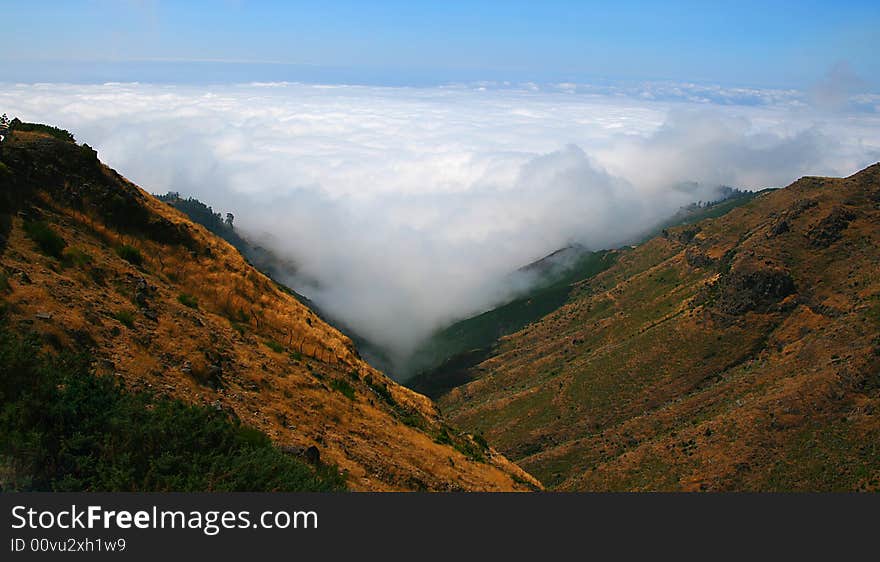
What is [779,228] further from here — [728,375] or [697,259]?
[728,375]

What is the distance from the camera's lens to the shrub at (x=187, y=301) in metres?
21.5

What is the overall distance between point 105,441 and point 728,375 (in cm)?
8218

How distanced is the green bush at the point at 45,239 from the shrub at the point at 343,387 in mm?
11072

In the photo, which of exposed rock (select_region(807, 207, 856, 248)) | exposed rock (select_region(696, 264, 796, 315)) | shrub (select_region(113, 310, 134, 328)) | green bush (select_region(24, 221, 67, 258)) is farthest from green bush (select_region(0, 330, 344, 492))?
exposed rock (select_region(807, 207, 856, 248))

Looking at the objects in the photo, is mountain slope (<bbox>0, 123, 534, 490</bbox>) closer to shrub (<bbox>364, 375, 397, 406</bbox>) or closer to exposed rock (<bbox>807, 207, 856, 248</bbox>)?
shrub (<bbox>364, 375, 397, 406</bbox>)

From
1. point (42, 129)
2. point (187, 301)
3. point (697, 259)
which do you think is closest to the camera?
point (187, 301)

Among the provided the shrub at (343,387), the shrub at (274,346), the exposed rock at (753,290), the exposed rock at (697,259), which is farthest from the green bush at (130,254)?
the exposed rock at (697,259)

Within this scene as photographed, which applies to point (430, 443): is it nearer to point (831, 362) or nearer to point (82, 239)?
point (82, 239)

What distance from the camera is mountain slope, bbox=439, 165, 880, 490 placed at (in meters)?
53.1

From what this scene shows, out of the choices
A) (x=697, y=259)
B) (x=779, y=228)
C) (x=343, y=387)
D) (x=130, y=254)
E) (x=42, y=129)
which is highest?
(x=42, y=129)

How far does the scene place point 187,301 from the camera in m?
21.8

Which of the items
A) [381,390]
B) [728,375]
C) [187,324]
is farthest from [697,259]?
[187,324]

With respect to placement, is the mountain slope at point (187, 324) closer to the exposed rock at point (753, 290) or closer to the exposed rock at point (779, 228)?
the exposed rock at point (753, 290)

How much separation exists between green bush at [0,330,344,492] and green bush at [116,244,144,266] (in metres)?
9.57
